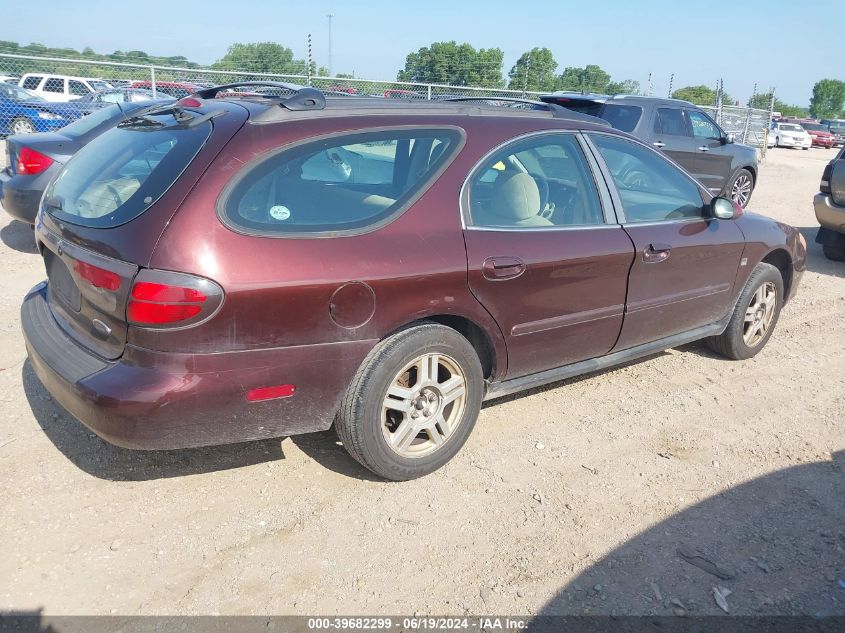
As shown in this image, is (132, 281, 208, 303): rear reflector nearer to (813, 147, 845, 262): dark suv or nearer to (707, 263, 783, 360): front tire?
(707, 263, 783, 360): front tire

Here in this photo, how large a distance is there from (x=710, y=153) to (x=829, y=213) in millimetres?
3297

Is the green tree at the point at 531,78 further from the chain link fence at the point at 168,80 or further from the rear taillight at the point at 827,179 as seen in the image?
the rear taillight at the point at 827,179

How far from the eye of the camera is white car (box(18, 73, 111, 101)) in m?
17.2

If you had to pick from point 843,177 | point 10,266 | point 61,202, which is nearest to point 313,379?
point 61,202

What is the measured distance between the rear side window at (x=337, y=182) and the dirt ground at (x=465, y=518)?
125cm

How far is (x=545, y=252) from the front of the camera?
3521 mm

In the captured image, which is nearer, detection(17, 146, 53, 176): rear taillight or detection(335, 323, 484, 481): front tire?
detection(335, 323, 484, 481): front tire

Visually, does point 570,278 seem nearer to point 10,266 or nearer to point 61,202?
point 61,202

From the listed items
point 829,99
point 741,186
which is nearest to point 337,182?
point 741,186

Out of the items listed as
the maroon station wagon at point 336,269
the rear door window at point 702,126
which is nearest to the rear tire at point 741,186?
the rear door window at point 702,126

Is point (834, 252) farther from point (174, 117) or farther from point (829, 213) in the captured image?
point (174, 117)

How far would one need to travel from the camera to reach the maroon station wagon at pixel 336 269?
265cm

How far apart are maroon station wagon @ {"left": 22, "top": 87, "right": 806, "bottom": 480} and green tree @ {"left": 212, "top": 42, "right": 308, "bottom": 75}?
13.9m

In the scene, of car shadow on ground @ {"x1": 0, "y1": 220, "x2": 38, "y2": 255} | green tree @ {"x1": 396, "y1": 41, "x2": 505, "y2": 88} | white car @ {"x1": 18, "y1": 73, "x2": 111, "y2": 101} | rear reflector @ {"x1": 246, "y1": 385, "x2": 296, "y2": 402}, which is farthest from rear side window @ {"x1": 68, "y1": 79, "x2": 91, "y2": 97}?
rear reflector @ {"x1": 246, "y1": 385, "x2": 296, "y2": 402}
